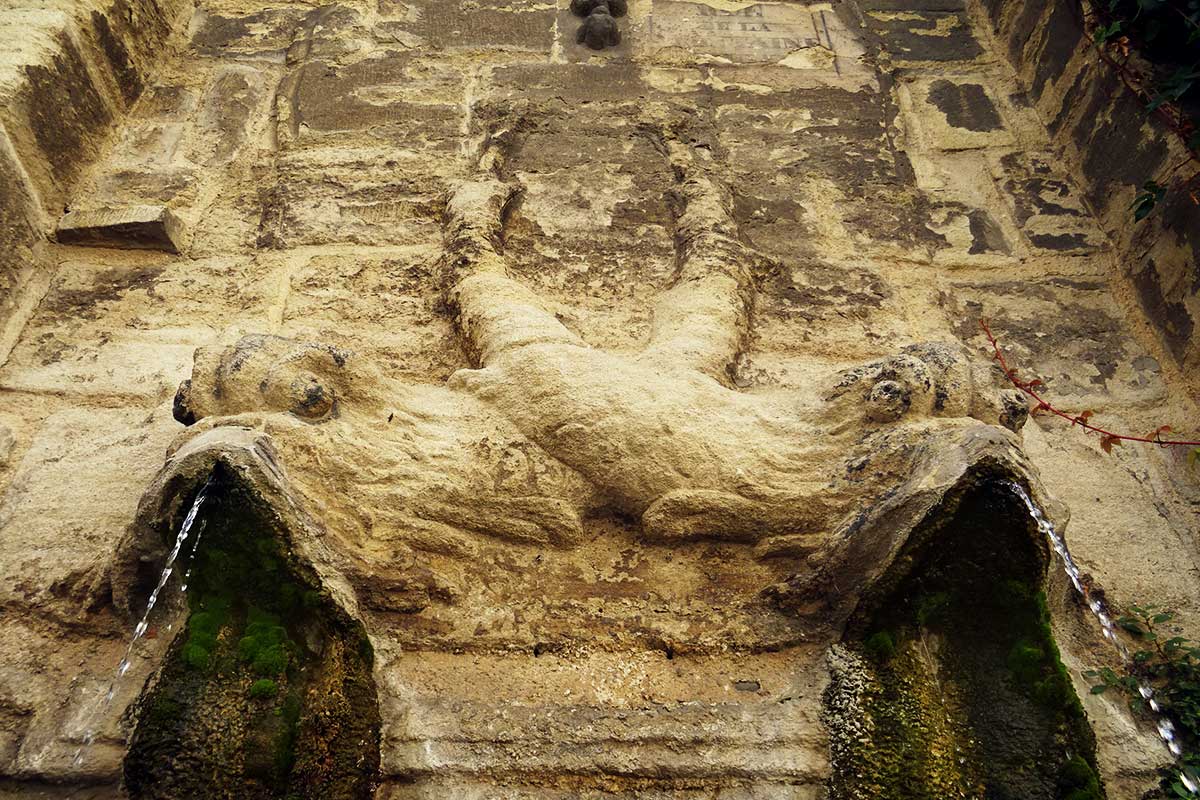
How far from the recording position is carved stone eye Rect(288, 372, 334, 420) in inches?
78.6

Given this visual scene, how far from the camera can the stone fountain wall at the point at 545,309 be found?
180 cm

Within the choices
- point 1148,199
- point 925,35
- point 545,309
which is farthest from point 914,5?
point 545,309

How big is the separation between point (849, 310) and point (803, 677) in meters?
1.34

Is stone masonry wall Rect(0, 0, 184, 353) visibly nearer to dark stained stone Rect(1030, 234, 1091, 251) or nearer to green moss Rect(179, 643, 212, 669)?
green moss Rect(179, 643, 212, 669)

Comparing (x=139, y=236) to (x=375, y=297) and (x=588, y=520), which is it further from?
(x=588, y=520)

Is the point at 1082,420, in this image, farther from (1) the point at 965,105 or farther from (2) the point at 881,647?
(1) the point at 965,105

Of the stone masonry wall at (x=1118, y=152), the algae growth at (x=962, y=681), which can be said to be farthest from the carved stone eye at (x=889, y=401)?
the stone masonry wall at (x=1118, y=152)

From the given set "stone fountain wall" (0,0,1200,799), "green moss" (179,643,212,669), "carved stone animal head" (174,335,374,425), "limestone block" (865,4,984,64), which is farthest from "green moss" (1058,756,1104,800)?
"limestone block" (865,4,984,64)

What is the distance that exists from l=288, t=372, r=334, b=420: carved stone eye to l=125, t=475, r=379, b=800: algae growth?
32 cm

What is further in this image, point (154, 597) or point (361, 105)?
point (361, 105)

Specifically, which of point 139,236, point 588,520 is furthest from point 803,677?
point 139,236

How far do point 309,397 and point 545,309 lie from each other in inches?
32.5

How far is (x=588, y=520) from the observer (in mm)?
2123

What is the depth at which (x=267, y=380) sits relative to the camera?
2.02m
